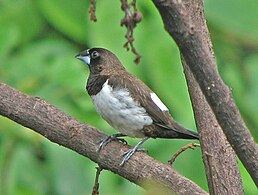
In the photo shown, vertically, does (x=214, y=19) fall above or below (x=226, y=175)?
above

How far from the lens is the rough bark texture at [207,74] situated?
154cm

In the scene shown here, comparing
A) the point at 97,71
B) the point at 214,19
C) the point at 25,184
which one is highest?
the point at 214,19

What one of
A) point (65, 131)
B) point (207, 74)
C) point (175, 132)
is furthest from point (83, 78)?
point (207, 74)

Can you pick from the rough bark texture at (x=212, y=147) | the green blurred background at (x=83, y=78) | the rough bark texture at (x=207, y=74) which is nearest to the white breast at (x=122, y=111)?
the green blurred background at (x=83, y=78)

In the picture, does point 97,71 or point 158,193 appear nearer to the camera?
point 158,193

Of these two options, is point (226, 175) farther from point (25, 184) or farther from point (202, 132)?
point (25, 184)

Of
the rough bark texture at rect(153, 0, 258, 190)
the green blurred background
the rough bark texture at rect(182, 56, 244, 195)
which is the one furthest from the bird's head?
the rough bark texture at rect(153, 0, 258, 190)

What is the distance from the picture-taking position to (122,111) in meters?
3.08

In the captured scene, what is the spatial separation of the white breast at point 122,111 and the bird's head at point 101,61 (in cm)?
24

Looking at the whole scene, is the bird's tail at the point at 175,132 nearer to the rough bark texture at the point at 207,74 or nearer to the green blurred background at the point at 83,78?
the green blurred background at the point at 83,78

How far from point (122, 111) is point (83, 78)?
2.55 feet

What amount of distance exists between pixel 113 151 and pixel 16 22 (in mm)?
1854

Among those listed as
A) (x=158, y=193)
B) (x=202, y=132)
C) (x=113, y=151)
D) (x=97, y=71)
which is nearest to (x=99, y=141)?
(x=113, y=151)

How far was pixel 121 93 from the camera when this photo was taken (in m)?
3.09
